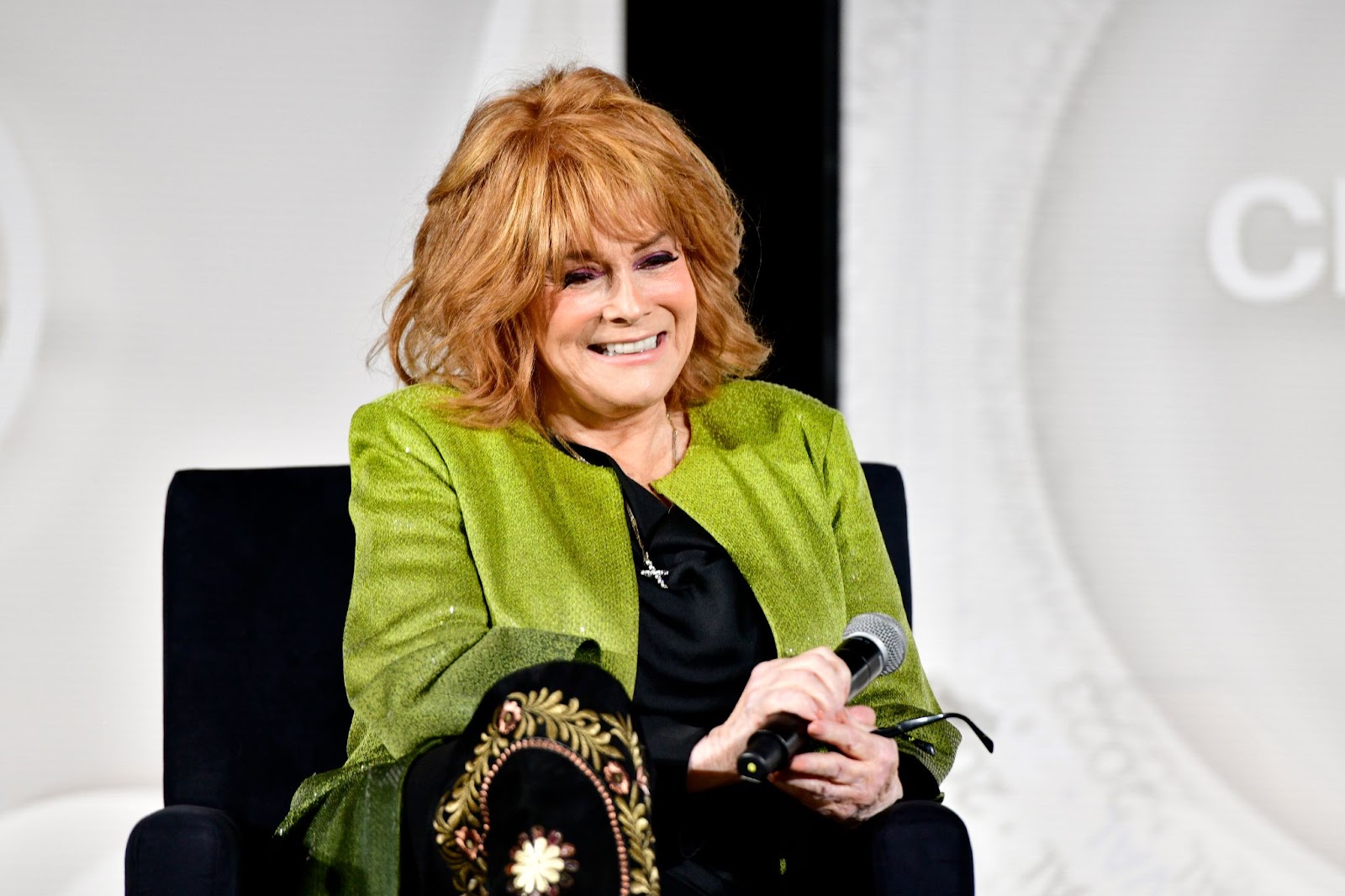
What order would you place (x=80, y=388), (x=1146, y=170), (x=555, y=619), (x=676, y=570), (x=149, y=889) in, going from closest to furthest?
(x=149, y=889) < (x=555, y=619) < (x=676, y=570) < (x=80, y=388) < (x=1146, y=170)

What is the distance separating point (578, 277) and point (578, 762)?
0.62 meters

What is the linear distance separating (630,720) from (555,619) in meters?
0.32

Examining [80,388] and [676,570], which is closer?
[676,570]

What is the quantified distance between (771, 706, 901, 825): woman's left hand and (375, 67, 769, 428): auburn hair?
50 cm

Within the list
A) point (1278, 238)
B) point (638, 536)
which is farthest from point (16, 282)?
point (1278, 238)

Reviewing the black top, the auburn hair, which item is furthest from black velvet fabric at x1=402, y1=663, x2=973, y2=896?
the auburn hair

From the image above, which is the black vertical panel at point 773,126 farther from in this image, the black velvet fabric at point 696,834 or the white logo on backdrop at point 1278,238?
the black velvet fabric at point 696,834

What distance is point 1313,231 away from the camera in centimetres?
252

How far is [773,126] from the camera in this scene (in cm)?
235

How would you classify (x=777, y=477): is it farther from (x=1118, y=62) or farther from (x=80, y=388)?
(x=1118, y=62)

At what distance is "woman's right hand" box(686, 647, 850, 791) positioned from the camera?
123 cm

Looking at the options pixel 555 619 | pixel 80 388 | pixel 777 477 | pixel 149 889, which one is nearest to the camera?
pixel 149 889

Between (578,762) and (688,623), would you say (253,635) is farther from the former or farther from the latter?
(578,762)

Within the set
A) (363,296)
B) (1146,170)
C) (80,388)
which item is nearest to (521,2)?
(363,296)
